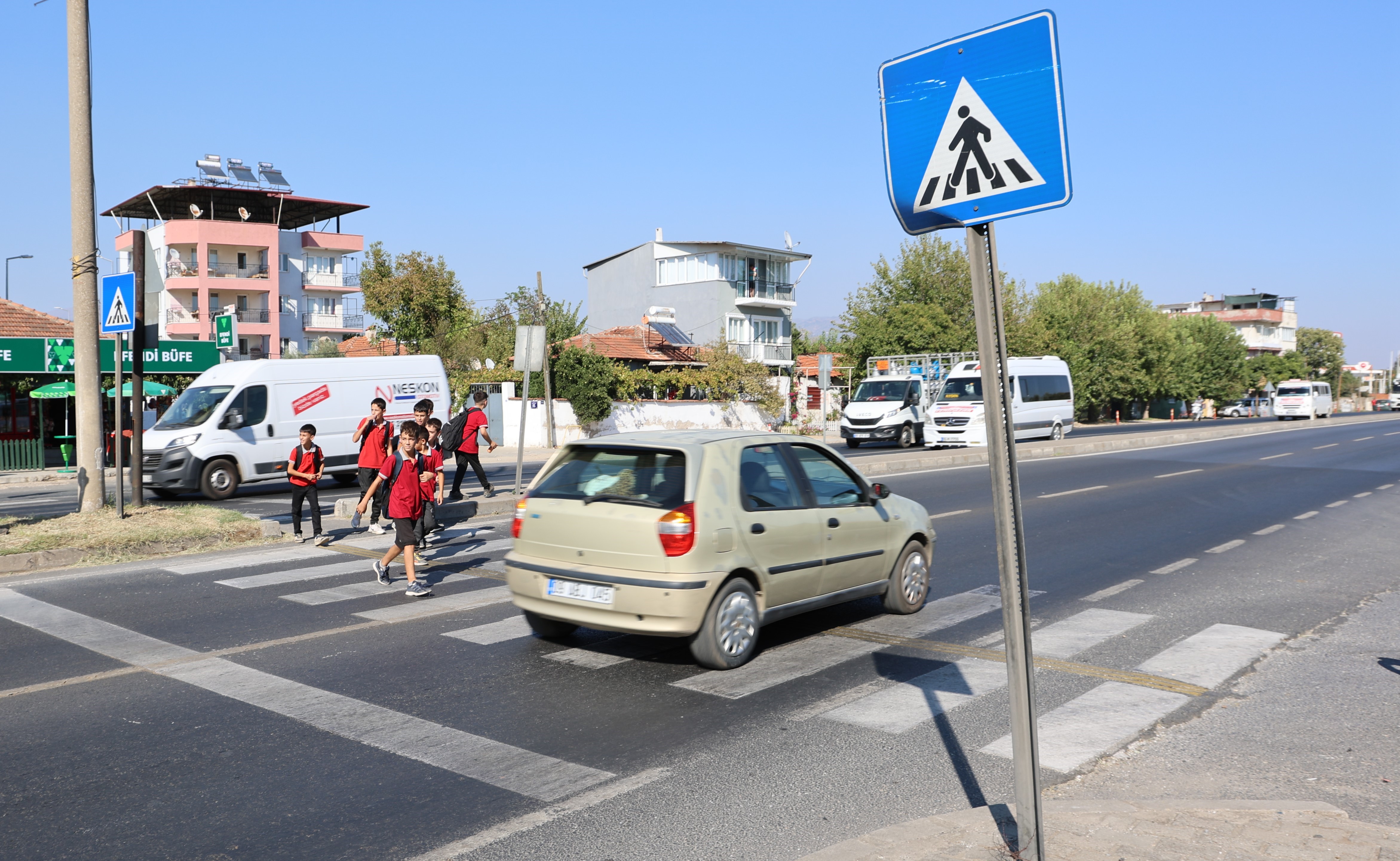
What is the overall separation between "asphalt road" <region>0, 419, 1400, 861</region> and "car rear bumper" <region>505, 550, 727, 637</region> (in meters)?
0.32

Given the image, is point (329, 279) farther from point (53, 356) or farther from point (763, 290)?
point (53, 356)

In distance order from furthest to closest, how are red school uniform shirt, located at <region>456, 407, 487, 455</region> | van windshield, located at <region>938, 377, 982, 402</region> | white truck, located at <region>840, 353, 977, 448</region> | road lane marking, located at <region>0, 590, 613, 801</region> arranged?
white truck, located at <region>840, 353, 977, 448</region> → van windshield, located at <region>938, 377, 982, 402</region> → red school uniform shirt, located at <region>456, 407, 487, 455</region> → road lane marking, located at <region>0, 590, 613, 801</region>

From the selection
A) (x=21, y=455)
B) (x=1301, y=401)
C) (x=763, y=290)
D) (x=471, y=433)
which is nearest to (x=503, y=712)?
(x=471, y=433)

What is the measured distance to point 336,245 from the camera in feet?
219

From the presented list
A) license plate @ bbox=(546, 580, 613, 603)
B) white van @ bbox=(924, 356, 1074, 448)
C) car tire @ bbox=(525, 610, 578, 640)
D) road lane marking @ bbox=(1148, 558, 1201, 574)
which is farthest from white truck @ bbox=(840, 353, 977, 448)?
license plate @ bbox=(546, 580, 613, 603)

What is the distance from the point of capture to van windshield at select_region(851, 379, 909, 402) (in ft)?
108

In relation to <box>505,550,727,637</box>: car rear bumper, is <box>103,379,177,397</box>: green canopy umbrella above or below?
above

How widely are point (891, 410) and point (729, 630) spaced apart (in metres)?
26.4

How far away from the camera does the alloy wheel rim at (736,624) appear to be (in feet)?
21.3

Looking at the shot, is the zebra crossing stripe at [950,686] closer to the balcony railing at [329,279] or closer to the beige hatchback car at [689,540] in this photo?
the beige hatchback car at [689,540]

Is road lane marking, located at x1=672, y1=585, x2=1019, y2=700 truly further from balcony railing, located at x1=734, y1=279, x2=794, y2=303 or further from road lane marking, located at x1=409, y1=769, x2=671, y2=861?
balcony railing, located at x1=734, y1=279, x2=794, y2=303

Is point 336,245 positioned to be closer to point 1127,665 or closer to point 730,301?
point 730,301

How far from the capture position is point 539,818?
13.9 ft

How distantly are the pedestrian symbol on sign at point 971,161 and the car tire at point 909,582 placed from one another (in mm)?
5074
